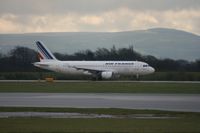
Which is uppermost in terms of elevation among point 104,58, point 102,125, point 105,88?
point 104,58

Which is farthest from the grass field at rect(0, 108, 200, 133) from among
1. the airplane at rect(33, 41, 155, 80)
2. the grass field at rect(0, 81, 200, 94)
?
the airplane at rect(33, 41, 155, 80)

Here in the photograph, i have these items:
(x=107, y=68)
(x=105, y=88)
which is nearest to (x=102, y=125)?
(x=105, y=88)

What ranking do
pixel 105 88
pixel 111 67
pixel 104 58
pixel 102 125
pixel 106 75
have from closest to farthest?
pixel 102 125 < pixel 105 88 < pixel 106 75 < pixel 111 67 < pixel 104 58

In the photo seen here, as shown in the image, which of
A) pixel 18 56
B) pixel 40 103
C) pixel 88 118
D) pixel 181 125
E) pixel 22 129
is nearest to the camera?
pixel 22 129

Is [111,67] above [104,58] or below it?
below

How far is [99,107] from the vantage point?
92.5 feet

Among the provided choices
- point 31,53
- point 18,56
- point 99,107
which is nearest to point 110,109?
point 99,107

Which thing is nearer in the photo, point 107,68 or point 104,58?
point 107,68

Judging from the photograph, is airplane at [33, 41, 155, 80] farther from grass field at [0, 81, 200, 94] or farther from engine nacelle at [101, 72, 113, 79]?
grass field at [0, 81, 200, 94]

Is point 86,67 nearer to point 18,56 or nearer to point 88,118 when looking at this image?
point 18,56

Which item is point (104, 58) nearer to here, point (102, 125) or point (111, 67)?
point (111, 67)

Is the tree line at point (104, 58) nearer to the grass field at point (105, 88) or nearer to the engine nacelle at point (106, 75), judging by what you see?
the engine nacelle at point (106, 75)

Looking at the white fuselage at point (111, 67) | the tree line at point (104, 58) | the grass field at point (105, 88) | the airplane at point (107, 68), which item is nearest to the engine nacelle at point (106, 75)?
the airplane at point (107, 68)

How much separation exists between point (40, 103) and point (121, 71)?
4956 cm
